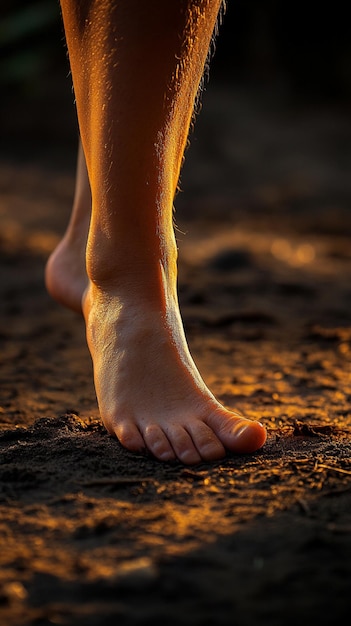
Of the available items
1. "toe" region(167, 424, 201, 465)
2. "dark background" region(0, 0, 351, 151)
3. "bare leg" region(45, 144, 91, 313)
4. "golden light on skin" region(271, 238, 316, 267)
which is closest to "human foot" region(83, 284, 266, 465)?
"toe" region(167, 424, 201, 465)

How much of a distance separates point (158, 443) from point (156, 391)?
0.11 metres

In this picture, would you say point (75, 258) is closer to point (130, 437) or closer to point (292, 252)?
point (130, 437)

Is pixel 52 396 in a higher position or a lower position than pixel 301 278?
lower

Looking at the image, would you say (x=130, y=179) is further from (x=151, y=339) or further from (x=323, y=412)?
(x=323, y=412)

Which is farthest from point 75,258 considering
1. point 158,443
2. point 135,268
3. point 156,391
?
point 158,443

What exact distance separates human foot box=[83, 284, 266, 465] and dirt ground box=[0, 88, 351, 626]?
0.04m

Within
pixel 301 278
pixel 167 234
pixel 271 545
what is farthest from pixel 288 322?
pixel 271 545

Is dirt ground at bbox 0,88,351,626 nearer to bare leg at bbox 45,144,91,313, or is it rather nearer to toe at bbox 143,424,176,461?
toe at bbox 143,424,176,461

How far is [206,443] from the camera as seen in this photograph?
1.34 m

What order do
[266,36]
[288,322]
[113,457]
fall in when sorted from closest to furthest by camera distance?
[113,457] → [288,322] → [266,36]

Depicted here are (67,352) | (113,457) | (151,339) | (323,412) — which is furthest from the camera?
(67,352)

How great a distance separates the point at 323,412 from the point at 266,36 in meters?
6.58

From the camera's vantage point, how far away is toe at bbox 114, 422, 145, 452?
136 centimetres

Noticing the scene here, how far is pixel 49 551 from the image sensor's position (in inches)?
40.2
